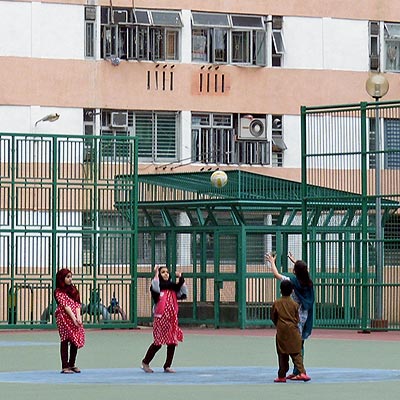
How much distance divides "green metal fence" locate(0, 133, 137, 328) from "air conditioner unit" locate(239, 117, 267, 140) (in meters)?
7.63

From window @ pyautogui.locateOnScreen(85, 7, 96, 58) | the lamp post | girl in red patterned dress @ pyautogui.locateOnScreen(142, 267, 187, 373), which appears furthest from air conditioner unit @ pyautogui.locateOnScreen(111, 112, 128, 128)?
girl in red patterned dress @ pyautogui.locateOnScreen(142, 267, 187, 373)

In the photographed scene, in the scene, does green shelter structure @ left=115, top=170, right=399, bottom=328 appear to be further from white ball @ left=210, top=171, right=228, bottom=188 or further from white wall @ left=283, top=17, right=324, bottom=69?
white wall @ left=283, top=17, right=324, bottom=69

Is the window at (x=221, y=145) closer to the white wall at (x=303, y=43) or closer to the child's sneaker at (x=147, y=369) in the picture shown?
the white wall at (x=303, y=43)

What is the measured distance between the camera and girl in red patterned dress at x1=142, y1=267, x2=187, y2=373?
21625 mm

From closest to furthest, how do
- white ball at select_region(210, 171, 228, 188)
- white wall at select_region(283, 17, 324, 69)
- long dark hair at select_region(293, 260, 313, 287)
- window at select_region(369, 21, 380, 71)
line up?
long dark hair at select_region(293, 260, 313, 287)
white ball at select_region(210, 171, 228, 188)
white wall at select_region(283, 17, 324, 69)
window at select_region(369, 21, 380, 71)

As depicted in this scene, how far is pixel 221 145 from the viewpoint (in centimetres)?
4472

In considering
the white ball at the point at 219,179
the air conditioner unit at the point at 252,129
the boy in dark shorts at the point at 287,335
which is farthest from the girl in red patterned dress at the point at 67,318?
the air conditioner unit at the point at 252,129

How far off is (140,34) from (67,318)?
898 inches

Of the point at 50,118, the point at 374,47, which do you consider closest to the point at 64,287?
the point at 50,118

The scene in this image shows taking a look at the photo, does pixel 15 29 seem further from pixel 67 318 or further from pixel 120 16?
pixel 67 318

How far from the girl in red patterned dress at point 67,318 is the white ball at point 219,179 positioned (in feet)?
47.1

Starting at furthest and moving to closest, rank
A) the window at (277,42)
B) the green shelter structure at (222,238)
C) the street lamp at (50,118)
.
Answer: the window at (277,42) → the street lamp at (50,118) → the green shelter structure at (222,238)

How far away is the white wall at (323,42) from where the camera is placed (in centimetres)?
4516

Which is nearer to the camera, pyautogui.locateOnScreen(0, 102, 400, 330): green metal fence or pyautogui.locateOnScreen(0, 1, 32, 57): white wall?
pyautogui.locateOnScreen(0, 102, 400, 330): green metal fence
